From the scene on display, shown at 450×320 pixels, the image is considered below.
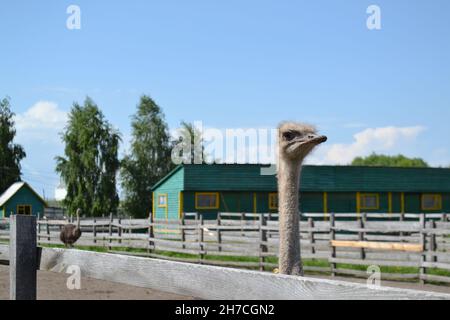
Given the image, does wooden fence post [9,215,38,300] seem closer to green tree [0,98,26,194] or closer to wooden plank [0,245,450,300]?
wooden plank [0,245,450,300]

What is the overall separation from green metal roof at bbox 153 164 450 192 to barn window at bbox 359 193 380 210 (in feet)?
1.25

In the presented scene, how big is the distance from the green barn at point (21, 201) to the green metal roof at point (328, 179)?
1668 cm

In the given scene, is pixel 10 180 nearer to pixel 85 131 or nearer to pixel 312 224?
pixel 85 131

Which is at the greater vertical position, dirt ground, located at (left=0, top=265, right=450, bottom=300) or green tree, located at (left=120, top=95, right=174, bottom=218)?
green tree, located at (left=120, top=95, right=174, bottom=218)

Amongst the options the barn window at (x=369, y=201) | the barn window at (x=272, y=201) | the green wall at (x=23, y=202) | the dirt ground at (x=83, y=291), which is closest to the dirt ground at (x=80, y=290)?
the dirt ground at (x=83, y=291)

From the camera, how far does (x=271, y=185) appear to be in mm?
34219

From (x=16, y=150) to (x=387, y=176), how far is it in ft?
110

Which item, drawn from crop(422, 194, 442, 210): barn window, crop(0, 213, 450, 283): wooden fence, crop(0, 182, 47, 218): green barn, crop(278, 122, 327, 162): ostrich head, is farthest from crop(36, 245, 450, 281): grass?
crop(0, 182, 47, 218): green barn

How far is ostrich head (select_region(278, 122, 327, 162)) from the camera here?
19.9 ft

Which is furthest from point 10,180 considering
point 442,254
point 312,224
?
point 442,254

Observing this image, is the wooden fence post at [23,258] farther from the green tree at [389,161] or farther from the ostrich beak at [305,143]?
the green tree at [389,161]

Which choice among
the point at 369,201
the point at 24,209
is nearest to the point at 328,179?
the point at 369,201

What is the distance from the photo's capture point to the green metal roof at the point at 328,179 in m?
33.2

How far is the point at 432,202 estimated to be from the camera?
37906 mm
